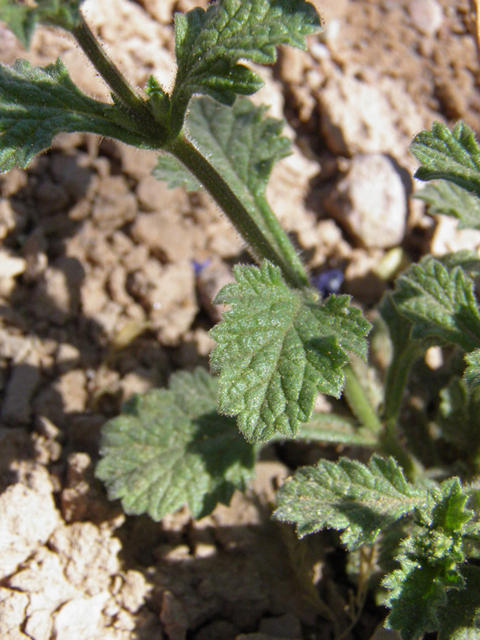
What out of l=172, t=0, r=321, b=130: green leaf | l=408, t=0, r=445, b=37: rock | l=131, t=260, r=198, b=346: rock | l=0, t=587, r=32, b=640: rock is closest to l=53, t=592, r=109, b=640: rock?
l=0, t=587, r=32, b=640: rock

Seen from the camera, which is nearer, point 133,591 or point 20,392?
point 133,591

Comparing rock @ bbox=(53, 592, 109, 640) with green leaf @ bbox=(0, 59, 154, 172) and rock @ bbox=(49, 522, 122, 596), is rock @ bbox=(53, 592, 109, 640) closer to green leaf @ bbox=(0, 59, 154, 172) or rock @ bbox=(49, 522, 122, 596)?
rock @ bbox=(49, 522, 122, 596)

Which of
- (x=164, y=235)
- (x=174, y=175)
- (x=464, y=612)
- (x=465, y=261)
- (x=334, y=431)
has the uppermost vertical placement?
(x=174, y=175)

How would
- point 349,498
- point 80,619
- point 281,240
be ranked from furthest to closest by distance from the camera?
1. point 281,240
2. point 80,619
3. point 349,498

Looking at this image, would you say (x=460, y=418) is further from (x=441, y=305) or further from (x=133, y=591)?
(x=133, y=591)

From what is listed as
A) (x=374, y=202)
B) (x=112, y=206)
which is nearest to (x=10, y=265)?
(x=112, y=206)

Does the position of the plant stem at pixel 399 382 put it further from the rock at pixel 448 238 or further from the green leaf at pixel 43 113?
the green leaf at pixel 43 113

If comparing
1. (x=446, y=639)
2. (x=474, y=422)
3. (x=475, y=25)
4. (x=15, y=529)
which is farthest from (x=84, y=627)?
(x=475, y=25)

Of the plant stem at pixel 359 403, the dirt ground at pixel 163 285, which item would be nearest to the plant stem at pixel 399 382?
the plant stem at pixel 359 403
